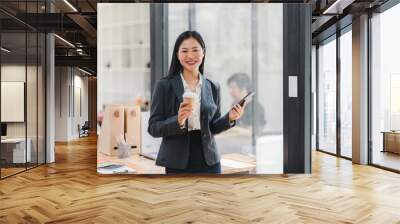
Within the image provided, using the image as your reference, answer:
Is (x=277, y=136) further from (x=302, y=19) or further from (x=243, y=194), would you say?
(x=302, y=19)

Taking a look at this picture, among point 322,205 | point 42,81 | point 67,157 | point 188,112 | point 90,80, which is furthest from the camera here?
point 90,80

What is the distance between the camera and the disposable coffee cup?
5.71 metres

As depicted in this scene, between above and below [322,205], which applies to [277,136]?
above

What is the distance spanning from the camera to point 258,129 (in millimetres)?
5840

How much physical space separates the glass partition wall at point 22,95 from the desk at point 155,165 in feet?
5.91

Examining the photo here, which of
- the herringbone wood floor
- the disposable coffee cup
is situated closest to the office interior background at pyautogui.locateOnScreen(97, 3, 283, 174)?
the disposable coffee cup

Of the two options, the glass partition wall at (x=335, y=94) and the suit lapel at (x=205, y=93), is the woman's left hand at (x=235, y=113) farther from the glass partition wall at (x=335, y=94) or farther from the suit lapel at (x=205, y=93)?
the glass partition wall at (x=335, y=94)

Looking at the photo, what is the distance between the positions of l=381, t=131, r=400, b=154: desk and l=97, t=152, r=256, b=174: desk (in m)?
2.80

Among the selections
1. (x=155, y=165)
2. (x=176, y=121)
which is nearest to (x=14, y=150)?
(x=155, y=165)

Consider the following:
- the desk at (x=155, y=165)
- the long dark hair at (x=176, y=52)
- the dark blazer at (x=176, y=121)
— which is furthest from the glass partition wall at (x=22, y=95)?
the long dark hair at (x=176, y=52)

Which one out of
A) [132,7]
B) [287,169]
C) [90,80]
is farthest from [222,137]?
[90,80]

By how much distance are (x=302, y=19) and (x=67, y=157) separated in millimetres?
6101

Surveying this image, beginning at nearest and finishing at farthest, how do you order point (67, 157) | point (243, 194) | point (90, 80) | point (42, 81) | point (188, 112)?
point (243, 194) → point (188, 112) → point (42, 81) → point (67, 157) → point (90, 80)

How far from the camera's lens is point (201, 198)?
4.52 meters
